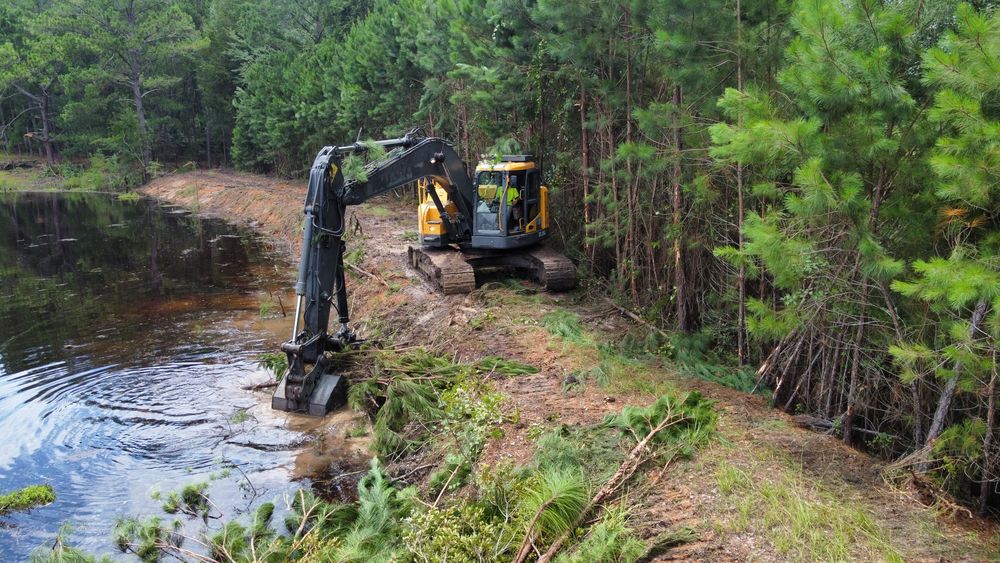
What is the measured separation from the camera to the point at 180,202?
3944 cm

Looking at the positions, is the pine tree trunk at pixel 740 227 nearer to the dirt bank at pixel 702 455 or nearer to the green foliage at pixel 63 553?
the dirt bank at pixel 702 455

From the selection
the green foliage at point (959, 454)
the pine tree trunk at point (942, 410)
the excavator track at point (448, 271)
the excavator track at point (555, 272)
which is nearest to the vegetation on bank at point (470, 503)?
the pine tree trunk at point (942, 410)

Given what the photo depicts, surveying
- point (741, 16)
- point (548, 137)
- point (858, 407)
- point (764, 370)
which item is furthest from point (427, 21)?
point (858, 407)

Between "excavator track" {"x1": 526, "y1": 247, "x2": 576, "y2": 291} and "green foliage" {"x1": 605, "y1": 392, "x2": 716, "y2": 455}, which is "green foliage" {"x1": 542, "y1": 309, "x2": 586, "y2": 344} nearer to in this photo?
→ "excavator track" {"x1": 526, "y1": 247, "x2": 576, "y2": 291}

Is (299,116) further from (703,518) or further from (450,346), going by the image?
(703,518)

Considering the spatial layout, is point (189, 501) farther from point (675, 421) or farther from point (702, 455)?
point (702, 455)

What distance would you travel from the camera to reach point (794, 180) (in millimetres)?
5672

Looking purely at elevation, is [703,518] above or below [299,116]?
below

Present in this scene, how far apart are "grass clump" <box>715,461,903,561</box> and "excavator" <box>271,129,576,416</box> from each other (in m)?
5.27

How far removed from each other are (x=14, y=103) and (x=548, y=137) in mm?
63413

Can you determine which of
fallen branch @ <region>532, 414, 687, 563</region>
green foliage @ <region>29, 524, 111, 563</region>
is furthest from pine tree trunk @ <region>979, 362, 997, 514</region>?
A: green foliage @ <region>29, 524, 111, 563</region>

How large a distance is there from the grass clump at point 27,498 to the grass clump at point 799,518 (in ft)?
21.7

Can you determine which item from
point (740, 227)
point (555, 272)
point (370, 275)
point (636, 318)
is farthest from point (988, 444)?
point (370, 275)

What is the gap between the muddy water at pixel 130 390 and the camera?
7.43m
